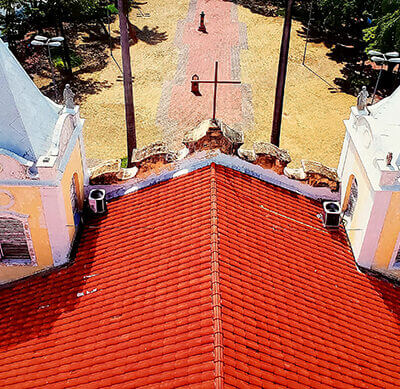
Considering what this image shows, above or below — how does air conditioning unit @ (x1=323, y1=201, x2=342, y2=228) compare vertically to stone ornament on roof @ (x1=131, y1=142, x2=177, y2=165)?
below

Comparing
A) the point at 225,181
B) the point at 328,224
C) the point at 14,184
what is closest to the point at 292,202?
the point at 328,224

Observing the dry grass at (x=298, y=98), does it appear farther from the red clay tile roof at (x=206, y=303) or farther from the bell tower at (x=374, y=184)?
the red clay tile roof at (x=206, y=303)

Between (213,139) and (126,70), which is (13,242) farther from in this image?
(126,70)

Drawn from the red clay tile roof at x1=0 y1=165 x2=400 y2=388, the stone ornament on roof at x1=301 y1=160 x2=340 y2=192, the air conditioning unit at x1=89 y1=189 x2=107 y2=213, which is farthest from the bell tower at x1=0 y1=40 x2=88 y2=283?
the stone ornament on roof at x1=301 y1=160 x2=340 y2=192

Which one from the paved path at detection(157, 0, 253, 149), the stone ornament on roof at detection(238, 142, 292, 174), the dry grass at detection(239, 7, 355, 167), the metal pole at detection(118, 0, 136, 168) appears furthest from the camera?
the paved path at detection(157, 0, 253, 149)

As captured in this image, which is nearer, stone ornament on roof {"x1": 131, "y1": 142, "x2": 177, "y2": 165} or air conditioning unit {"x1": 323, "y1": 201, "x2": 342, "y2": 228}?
stone ornament on roof {"x1": 131, "y1": 142, "x2": 177, "y2": 165}

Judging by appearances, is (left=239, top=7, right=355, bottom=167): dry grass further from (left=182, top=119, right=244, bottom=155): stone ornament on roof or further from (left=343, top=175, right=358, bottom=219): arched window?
(left=182, top=119, right=244, bottom=155): stone ornament on roof

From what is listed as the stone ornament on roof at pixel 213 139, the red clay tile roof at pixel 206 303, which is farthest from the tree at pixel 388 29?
the stone ornament on roof at pixel 213 139
